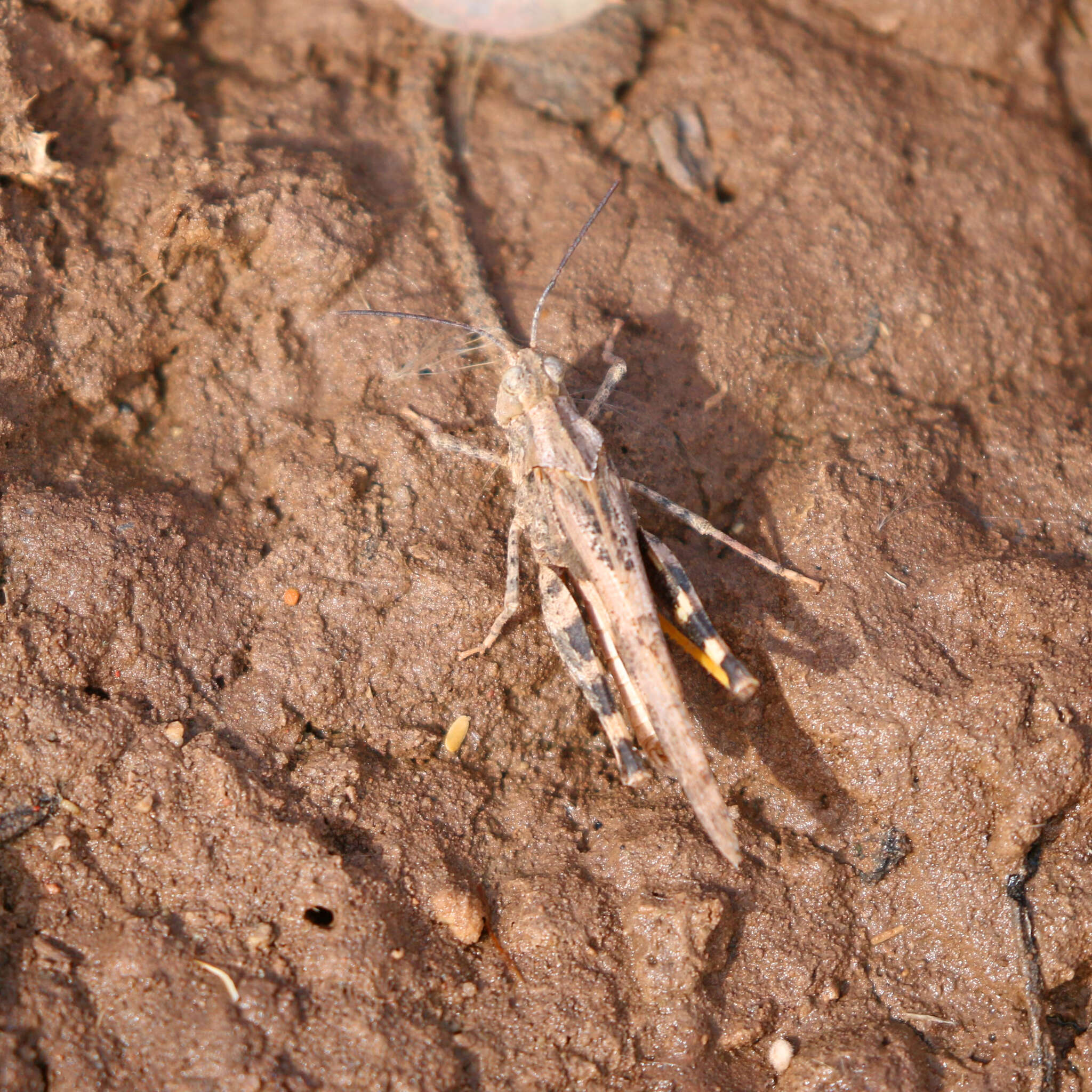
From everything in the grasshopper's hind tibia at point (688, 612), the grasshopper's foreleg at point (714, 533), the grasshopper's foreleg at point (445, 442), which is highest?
the grasshopper's foreleg at point (714, 533)

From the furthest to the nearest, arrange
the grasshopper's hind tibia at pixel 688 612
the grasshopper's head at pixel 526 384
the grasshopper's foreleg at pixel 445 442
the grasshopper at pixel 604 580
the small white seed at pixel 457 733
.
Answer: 1. the grasshopper's foreleg at pixel 445 442
2. the grasshopper's head at pixel 526 384
3. the small white seed at pixel 457 733
4. the grasshopper's hind tibia at pixel 688 612
5. the grasshopper at pixel 604 580

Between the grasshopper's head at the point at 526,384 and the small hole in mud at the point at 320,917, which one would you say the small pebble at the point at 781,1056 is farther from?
the grasshopper's head at the point at 526,384

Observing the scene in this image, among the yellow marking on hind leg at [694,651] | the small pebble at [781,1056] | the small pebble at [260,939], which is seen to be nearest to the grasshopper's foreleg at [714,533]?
the yellow marking on hind leg at [694,651]

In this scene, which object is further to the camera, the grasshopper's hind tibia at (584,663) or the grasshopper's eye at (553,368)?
the grasshopper's eye at (553,368)

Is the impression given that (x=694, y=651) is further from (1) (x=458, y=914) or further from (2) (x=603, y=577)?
(1) (x=458, y=914)

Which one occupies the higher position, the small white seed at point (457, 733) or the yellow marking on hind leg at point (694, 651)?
the yellow marking on hind leg at point (694, 651)

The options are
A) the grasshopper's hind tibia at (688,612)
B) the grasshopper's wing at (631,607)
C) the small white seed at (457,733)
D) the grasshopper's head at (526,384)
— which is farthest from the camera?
the grasshopper's head at (526,384)

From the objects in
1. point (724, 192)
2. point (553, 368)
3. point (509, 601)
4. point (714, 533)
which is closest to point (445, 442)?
point (553, 368)
